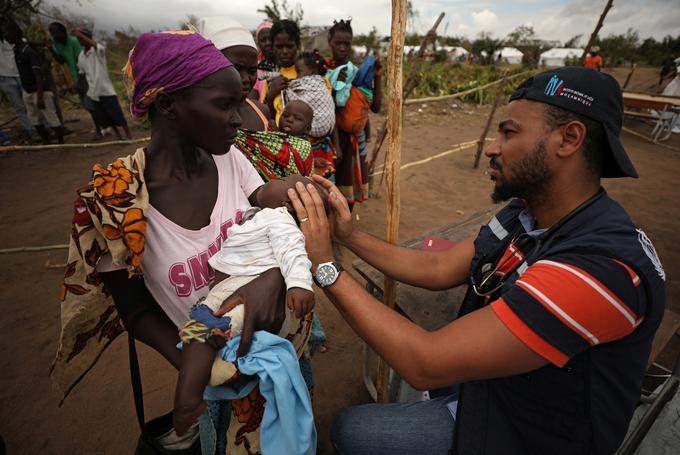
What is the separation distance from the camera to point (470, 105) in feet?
46.3

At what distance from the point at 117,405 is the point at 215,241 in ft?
6.98

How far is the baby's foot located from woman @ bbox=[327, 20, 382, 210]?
130 inches

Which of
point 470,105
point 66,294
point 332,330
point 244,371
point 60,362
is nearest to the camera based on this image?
point 244,371

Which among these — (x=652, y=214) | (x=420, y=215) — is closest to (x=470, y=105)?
(x=652, y=214)

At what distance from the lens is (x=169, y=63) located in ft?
3.76

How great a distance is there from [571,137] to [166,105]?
156 cm

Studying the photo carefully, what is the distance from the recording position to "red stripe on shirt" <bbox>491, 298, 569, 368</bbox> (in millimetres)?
1062

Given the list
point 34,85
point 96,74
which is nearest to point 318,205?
point 96,74

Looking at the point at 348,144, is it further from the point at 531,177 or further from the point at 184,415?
the point at 184,415

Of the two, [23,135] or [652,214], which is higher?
[23,135]

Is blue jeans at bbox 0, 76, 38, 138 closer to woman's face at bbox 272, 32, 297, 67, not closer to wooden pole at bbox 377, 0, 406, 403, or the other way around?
woman's face at bbox 272, 32, 297, 67

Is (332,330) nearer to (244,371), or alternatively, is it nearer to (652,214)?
(244,371)

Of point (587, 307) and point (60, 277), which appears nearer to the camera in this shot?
point (587, 307)

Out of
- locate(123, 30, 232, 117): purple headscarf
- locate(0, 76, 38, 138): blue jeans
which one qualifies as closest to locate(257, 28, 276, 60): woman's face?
locate(123, 30, 232, 117): purple headscarf
